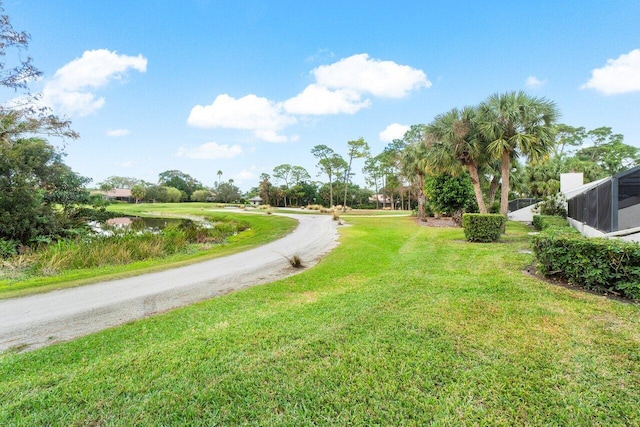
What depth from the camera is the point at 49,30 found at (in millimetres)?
10711

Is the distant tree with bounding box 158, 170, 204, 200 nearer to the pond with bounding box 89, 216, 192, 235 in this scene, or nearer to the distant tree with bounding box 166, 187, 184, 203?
the distant tree with bounding box 166, 187, 184, 203

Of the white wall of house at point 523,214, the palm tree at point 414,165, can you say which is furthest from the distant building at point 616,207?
the white wall of house at point 523,214

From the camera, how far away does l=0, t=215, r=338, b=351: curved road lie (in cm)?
403

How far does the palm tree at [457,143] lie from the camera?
1305cm

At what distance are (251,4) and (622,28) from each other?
1575 cm

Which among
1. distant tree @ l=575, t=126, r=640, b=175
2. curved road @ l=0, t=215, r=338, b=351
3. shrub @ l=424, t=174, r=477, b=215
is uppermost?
distant tree @ l=575, t=126, r=640, b=175

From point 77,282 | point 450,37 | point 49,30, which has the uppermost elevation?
point 450,37

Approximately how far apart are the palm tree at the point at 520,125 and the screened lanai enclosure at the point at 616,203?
9.49 ft

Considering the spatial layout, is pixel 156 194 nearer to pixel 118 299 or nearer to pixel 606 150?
pixel 118 299

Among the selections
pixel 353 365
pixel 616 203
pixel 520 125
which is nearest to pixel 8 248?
pixel 353 365

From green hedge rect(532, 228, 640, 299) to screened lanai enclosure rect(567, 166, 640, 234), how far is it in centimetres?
391

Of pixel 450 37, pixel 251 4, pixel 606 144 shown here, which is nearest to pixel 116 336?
pixel 251 4

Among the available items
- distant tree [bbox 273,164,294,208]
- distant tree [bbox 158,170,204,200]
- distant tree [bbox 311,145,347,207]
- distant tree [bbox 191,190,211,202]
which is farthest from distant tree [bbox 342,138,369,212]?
distant tree [bbox 158,170,204,200]

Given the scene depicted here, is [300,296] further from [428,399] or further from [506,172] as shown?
[506,172]
